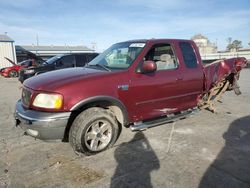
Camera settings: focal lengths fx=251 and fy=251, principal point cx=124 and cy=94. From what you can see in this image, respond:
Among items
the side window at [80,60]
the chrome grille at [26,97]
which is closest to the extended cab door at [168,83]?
the chrome grille at [26,97]

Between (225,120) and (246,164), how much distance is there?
2334mm

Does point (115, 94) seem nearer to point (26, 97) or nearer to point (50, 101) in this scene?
point (50, 101)

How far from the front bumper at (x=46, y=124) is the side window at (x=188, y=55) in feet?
9.67

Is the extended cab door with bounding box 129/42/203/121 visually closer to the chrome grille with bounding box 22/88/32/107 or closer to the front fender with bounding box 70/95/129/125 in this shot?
the front fender with bounding box 70/95/129/125

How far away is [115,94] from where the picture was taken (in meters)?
4.25

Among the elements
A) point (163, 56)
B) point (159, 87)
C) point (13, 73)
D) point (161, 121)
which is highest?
point (163, 56)

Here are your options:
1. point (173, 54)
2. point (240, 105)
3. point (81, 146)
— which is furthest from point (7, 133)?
point (240, 105)

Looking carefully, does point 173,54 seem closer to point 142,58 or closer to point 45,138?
point 142,58

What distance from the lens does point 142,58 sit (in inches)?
186

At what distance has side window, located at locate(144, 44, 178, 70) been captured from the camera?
507 centimetres

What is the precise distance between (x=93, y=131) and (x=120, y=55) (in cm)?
177

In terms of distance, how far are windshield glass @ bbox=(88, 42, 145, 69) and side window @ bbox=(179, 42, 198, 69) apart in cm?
107

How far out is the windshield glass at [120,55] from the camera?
15.6 ft

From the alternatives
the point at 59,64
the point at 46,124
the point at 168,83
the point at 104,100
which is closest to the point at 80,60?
the point at 59,64
